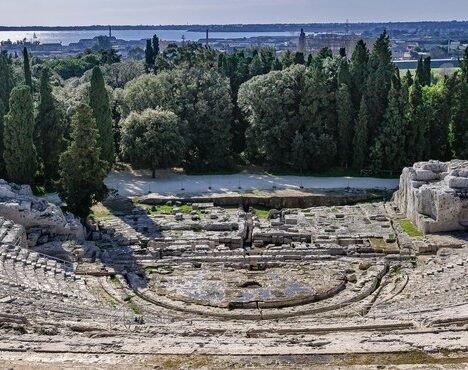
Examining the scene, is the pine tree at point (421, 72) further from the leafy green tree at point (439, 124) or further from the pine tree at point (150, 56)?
the pine tree at point (150, 56)

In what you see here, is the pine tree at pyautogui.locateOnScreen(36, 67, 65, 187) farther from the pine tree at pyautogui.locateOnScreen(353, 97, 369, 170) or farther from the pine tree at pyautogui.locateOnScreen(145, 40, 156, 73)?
the pine tree at pyautogui.locateOnScreen(145, 40, 156, 73)

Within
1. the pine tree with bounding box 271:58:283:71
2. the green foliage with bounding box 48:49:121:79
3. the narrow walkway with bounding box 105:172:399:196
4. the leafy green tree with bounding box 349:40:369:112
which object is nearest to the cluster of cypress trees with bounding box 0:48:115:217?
the narrow walkway with bounding box 105:172:399:196

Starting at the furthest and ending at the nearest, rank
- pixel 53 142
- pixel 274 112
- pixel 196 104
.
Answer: pixel 196 104, pixel 274 112, pixel 53 142

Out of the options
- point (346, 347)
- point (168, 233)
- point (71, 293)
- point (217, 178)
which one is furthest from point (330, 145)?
point (346, 347)

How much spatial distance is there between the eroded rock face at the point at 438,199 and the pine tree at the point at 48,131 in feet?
71.3

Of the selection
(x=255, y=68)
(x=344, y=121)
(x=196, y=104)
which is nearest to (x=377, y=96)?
(x=344, y=121)

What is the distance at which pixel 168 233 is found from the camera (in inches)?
1438

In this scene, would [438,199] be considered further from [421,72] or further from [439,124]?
[421,72]

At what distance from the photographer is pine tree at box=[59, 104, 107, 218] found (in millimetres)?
35906

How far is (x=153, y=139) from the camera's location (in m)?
47.4

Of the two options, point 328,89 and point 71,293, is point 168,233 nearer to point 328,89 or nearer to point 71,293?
point 71,293

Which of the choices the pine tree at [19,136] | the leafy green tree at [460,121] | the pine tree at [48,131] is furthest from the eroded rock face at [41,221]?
the leafy green tree at [460,121]

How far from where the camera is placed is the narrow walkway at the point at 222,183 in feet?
149

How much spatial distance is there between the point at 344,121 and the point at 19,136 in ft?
70.6
